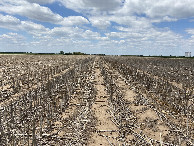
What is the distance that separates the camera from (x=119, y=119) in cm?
727

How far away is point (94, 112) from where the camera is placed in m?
8.05

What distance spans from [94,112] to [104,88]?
446 centimetres

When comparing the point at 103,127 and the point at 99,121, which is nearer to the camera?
the point at 103,127

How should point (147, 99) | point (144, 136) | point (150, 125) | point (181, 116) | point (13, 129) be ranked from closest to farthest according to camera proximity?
point (13, 129), point (144, 136), point (150, 125), point (181, 116), point (147, 99)

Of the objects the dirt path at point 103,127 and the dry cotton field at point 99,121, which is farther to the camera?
the dirt path at point 103,127

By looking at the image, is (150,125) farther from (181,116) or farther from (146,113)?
(181,116)

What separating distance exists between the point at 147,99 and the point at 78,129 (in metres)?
4.61

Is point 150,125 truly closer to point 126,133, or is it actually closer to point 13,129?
point 126,133

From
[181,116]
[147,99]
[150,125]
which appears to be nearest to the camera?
[150,125]

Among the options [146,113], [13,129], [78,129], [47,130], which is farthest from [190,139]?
[13,129]

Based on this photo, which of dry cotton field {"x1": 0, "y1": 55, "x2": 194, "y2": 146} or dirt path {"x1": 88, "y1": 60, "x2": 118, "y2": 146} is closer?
dry cotton field {"x1": 0, "y1": 55, "x2": 194, "y2": 146}

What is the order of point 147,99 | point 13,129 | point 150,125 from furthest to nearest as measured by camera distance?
point 147,99, point 150,125, point 13,129

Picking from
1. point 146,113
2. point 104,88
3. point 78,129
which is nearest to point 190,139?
point 146,113

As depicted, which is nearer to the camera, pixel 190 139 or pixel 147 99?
pixel 190 139
